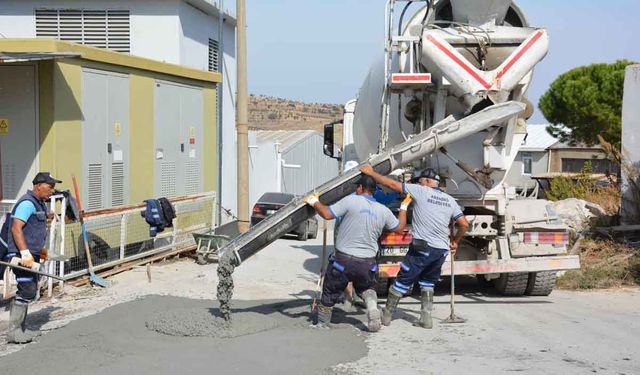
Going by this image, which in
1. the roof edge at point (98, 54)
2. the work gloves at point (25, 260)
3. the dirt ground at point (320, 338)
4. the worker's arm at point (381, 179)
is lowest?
the dirt ground at point (320, 338)

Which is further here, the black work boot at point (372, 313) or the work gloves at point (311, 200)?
the work gloves at point (311, 200)

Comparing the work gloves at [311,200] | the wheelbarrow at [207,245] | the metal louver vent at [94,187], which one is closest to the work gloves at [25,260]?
the work gloves at [311,200]

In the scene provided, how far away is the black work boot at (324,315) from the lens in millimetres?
8273

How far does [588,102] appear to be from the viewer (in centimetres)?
3672

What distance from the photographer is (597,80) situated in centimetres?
3688

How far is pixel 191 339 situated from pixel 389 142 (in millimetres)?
4342

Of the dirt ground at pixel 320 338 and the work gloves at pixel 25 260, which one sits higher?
the work gloves at pixel 25 260

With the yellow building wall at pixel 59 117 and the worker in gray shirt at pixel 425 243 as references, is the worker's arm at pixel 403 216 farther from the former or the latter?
the yellow building wall at pixel 59 117

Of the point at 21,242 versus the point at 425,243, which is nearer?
the point at 21,242

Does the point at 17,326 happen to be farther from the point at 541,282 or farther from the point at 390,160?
the point at 541,282

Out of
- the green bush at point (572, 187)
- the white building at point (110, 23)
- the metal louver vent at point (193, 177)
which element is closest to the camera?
the metal louver vent at point (193, 177)

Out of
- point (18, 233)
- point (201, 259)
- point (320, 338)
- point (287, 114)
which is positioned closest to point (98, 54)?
point (201, 259)

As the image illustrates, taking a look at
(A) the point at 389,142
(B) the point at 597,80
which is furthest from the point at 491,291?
(B) the point at 597,80

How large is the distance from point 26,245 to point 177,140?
7211 millimetres
